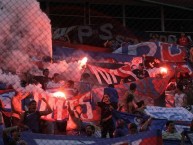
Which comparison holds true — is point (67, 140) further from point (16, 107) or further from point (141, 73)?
point (141, 73)

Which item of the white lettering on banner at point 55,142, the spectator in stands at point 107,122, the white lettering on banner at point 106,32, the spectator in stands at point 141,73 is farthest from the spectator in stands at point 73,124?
the white lettering on banner at point 106,32

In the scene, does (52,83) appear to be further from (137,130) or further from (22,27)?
(137,130)

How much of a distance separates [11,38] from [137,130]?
4.02 metres

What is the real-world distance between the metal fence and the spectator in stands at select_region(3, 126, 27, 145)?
0.05 feet

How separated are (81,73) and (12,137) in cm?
542

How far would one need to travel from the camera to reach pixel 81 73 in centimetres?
1266

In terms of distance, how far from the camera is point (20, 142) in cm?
723

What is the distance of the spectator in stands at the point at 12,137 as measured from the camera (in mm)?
7309

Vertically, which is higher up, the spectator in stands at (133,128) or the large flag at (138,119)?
the large flag at (138,119)

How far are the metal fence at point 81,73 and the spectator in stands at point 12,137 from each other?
14 millimetres

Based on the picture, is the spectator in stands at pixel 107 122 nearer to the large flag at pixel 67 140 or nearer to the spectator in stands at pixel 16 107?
the spectator in stands at pixel 16 107

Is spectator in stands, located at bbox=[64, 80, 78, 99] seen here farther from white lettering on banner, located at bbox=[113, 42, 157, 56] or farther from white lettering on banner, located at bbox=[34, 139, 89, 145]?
white lettering on banner, located at bbox=[113, 42, 157, 56]

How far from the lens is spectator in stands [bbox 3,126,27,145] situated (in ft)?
24.0

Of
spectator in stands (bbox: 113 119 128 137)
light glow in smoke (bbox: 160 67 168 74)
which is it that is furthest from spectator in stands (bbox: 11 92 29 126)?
light glow in smoke (bbox: 160 67 168 74)
